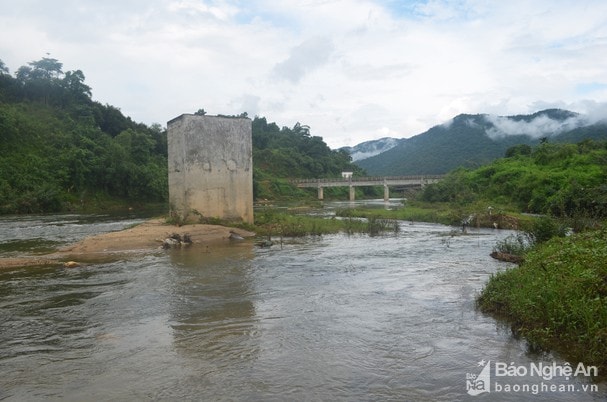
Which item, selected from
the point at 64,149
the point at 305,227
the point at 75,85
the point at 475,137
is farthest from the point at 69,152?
the point at 475,137

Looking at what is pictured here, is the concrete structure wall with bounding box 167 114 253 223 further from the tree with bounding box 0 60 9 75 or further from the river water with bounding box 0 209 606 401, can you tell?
the tree with bounding box 0 60 9 75

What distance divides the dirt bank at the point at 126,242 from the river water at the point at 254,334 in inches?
56.4

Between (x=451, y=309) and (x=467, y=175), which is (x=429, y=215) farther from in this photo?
(x=451, y=309)

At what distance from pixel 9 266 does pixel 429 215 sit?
22.7 metres

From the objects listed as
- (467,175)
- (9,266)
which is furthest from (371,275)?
(467,175)

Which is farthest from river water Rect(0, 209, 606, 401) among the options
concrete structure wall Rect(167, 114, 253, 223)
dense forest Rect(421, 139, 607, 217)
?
dense forest Rect(421, 139, 607, 217)

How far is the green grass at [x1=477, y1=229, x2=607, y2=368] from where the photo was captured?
557cm

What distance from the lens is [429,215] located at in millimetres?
28594

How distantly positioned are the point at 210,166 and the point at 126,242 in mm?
4884

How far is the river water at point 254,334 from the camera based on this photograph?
5.09 m

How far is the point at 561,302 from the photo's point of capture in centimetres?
634

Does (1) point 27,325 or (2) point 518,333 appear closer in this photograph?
(2) point 518,333

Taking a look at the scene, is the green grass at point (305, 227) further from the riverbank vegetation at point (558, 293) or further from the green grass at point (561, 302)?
the green grass at point (561, 302)

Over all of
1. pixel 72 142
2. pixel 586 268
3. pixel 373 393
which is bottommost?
pixel 373 393
